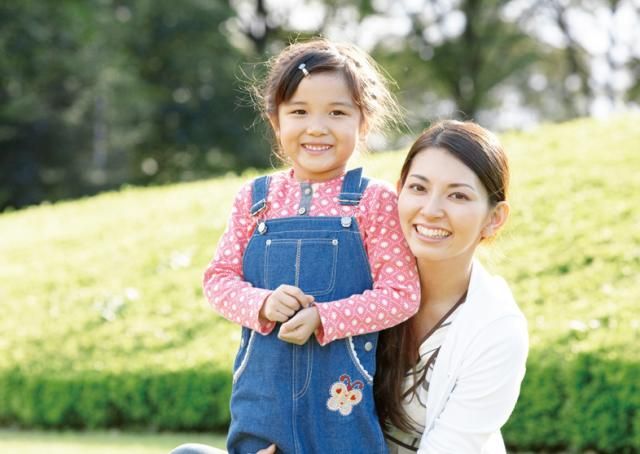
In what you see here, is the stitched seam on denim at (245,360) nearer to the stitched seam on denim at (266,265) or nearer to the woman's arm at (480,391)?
the stitched seam on denim at (266,265)

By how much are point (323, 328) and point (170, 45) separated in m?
23.4

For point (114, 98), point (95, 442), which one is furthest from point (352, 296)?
point (114, 98)

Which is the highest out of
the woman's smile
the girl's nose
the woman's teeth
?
the girl's nose

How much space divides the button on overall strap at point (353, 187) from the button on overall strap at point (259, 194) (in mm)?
236

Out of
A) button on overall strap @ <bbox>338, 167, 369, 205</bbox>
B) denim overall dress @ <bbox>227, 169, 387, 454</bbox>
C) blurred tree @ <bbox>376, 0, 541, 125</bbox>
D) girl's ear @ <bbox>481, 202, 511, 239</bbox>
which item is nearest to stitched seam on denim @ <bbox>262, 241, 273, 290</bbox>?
denim overall dress @ <bbox>227, 169, 387, 454</bbox>

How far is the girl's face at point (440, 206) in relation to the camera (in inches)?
102

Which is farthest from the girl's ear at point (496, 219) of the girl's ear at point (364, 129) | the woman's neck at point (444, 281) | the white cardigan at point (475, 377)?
the girl's ear at point (364, 129)

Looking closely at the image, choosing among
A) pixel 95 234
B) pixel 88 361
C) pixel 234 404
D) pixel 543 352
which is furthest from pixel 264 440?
pixel 95 234

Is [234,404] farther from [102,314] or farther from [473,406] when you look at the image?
[102,314]

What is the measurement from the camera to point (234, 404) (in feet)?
8.73

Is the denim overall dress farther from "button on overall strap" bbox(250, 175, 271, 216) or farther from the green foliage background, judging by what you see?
the green foliage background

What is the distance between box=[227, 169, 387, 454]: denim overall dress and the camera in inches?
101

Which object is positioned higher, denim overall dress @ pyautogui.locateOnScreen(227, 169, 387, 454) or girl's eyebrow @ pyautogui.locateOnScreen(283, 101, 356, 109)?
girl's eyebrow @ pyautogui.locateOnScreen(283, 101, 356, 109)

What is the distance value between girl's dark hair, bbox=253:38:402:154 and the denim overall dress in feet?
1.08
